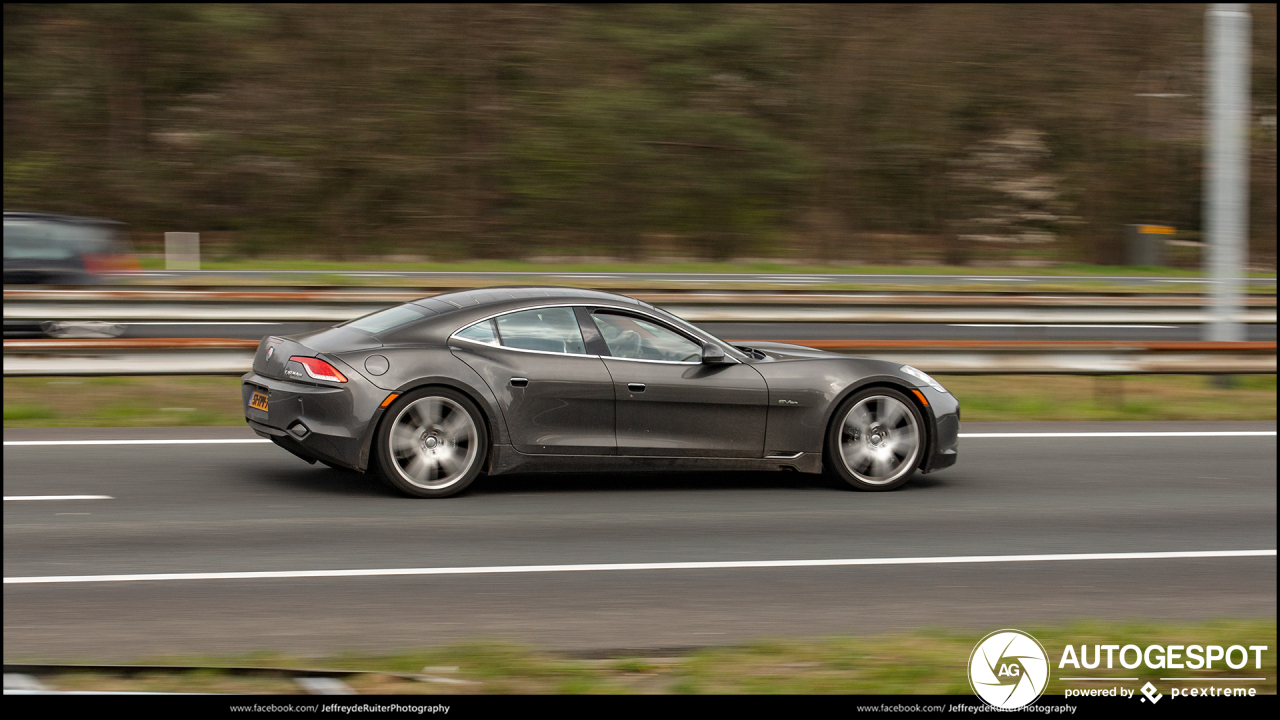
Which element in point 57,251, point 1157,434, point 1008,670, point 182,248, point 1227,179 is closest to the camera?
point 1008,670

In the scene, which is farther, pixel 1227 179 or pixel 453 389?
pixel 1227 179

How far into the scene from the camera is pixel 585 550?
6.79m

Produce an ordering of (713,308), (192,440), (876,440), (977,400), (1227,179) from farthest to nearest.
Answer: (713,308) < (1227,179) < (977,400) < (192,440) < (876,440)

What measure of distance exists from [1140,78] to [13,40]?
107 ft

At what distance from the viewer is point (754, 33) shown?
3975cm

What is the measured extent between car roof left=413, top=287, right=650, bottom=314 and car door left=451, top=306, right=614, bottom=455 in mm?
123

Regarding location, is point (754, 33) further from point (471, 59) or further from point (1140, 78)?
point (1140, 78)

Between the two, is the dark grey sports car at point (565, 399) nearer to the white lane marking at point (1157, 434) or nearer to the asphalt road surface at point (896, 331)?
the white lane marking at point (1157, 434)

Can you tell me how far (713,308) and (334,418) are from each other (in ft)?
29.8

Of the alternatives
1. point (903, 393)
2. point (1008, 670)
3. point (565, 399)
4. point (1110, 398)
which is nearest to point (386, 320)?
point (565, 399)

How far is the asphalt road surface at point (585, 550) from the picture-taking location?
5477mm

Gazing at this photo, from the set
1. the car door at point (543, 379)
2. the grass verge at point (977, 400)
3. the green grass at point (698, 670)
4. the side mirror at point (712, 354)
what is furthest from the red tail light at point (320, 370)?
the grass verge at point (977, 400)

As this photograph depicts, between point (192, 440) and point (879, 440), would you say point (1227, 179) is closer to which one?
point (879, 440)
